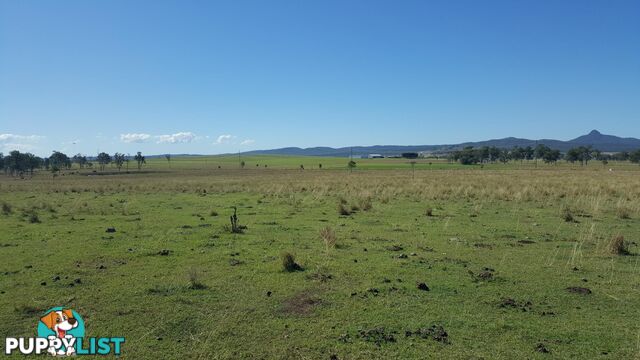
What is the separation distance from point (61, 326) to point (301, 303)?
13.6ft

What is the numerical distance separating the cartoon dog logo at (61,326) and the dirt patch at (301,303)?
3447 millimetres

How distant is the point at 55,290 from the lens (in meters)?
8.88

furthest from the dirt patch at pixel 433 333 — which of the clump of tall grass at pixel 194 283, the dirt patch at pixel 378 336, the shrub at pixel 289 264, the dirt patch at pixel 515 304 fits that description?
the clump of tall grass at pixel 194 283

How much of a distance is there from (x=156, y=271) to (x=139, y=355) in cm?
468

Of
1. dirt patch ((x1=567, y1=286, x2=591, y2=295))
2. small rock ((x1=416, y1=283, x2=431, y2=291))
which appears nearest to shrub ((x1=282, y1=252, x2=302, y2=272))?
small rock ((x1=416, y1=283, x2=431, y2=291))

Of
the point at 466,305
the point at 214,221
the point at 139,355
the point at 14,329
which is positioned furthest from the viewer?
the point at 214,221

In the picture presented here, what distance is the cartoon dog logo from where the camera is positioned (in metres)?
6.56

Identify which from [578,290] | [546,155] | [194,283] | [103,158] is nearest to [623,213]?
[578,290]

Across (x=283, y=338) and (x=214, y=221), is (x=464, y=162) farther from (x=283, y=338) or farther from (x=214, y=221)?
(x=283, y=338)

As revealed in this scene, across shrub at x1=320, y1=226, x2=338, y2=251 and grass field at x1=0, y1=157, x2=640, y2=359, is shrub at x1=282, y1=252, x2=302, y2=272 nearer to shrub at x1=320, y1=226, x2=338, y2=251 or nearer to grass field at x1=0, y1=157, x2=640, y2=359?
grass field at x1=0, y1=157, x2=640, y2=359

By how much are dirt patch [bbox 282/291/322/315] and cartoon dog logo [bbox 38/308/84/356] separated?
11.3 feet

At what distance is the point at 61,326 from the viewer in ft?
22.7

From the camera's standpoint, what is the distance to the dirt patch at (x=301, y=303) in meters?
7.52

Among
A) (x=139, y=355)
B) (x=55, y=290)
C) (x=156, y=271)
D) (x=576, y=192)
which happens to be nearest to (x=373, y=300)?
(x=139, y=355)
